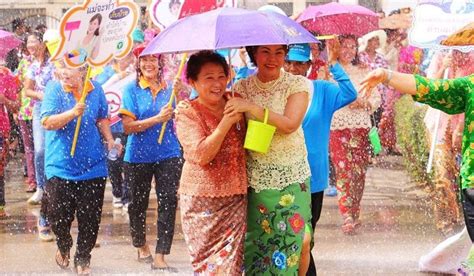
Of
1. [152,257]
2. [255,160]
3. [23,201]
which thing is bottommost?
[23,201]

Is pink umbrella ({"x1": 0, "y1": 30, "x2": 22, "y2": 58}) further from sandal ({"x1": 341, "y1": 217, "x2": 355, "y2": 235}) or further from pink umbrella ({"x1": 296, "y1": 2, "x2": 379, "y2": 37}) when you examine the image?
sandal ({"x1": 341, "y1": 217, "x2": 355, "y2": 235})

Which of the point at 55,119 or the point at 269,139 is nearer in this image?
the point at 269,139

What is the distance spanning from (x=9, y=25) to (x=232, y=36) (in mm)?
7677

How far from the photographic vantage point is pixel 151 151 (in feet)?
22.0

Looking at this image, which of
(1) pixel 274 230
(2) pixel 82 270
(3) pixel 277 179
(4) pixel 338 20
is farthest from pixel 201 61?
(4) pixel 338 20

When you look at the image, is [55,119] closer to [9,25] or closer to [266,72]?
[266,72]

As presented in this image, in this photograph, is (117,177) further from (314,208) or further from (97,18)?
(314,208)

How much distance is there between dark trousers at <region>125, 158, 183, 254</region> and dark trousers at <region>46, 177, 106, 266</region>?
36 centimetres

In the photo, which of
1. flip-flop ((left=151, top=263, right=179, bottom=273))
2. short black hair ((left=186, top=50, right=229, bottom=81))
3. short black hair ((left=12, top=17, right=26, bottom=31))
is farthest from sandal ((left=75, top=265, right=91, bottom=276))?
short black hair ((left=12, top=17, right=26, bottom=31))

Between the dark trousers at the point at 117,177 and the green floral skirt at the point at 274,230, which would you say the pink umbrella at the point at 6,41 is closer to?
the dark trousers at the point at 117,177

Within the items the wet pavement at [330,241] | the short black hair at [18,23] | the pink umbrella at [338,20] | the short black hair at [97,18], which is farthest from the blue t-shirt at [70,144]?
the short black hair at [18,23]

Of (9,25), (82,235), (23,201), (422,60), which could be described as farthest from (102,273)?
(9,25)

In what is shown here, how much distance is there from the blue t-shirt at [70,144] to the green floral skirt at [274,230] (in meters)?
1.86

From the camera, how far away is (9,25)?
11680 mm
